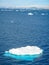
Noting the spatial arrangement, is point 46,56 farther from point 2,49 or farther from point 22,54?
point 2,49

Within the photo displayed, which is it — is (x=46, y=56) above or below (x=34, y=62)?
above

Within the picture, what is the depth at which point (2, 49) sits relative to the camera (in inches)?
957

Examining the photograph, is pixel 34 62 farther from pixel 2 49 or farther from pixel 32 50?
pixel 2 49

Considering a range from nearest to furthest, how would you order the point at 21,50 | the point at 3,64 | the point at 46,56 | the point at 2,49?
the point at 3,64 < the point at 21,50 < the point at 46,56 < the point at 2,49

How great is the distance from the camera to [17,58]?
65.7 feet

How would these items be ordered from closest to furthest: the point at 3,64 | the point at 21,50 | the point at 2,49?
the point at 3,64
the point at 21,50
the point at 2,49

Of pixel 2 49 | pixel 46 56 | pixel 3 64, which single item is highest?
pixel 2 49

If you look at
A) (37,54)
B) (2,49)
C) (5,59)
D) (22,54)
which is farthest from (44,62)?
(2,49)

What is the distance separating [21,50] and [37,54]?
2023mm

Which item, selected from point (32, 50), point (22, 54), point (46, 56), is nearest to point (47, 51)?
point (46, 56)

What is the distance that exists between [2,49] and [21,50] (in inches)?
161

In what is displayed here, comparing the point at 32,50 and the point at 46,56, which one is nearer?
the point at 32,50

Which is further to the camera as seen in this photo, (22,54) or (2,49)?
(2,49)

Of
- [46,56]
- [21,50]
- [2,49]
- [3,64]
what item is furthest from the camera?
[2,49]
